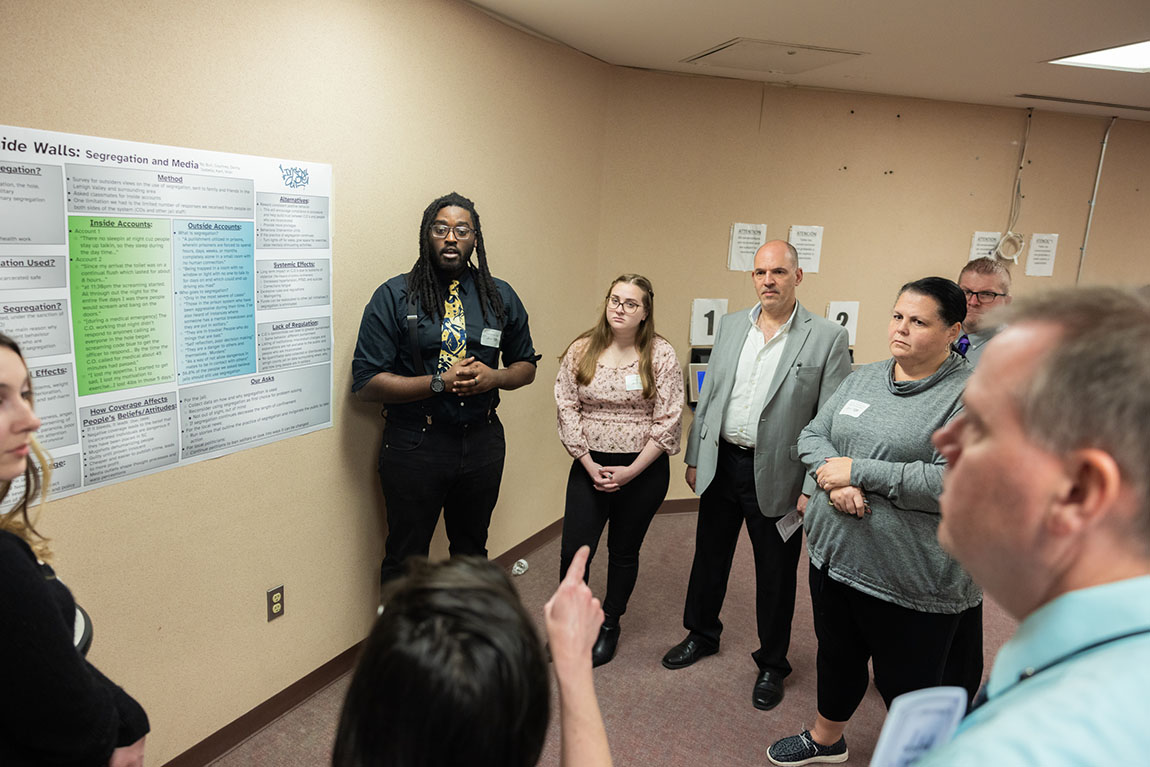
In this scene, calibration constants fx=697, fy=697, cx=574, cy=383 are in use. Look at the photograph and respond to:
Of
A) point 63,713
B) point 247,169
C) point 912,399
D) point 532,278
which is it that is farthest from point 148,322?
point 912,399

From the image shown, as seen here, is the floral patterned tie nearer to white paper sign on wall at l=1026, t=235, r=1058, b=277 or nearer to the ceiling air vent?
the ceiling air vent

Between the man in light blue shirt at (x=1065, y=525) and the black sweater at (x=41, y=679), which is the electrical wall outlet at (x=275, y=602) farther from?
the man in light blue shirt at (x=1065, y=525)

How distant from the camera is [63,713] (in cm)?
99

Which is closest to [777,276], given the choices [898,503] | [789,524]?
[789,524]

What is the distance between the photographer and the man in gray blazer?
8.36ft

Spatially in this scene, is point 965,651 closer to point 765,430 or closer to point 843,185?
point 765,430

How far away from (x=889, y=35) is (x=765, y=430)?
68.6 inches

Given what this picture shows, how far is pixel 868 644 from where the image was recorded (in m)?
2.08

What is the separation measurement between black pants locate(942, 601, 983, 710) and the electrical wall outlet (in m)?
2.19

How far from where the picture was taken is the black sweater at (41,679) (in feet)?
3.01

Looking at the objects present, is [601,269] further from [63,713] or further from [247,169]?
[63,713]

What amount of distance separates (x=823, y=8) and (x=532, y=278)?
1664 mm

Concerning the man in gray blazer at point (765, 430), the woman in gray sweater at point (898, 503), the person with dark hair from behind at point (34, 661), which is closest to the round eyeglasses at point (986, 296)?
the man in gray blazer at point (765, 430)

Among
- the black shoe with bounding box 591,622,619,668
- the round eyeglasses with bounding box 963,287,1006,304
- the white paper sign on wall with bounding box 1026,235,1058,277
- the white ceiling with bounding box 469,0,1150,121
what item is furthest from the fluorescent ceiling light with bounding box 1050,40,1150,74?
the black shoe with bounding box 591,622,619,668
